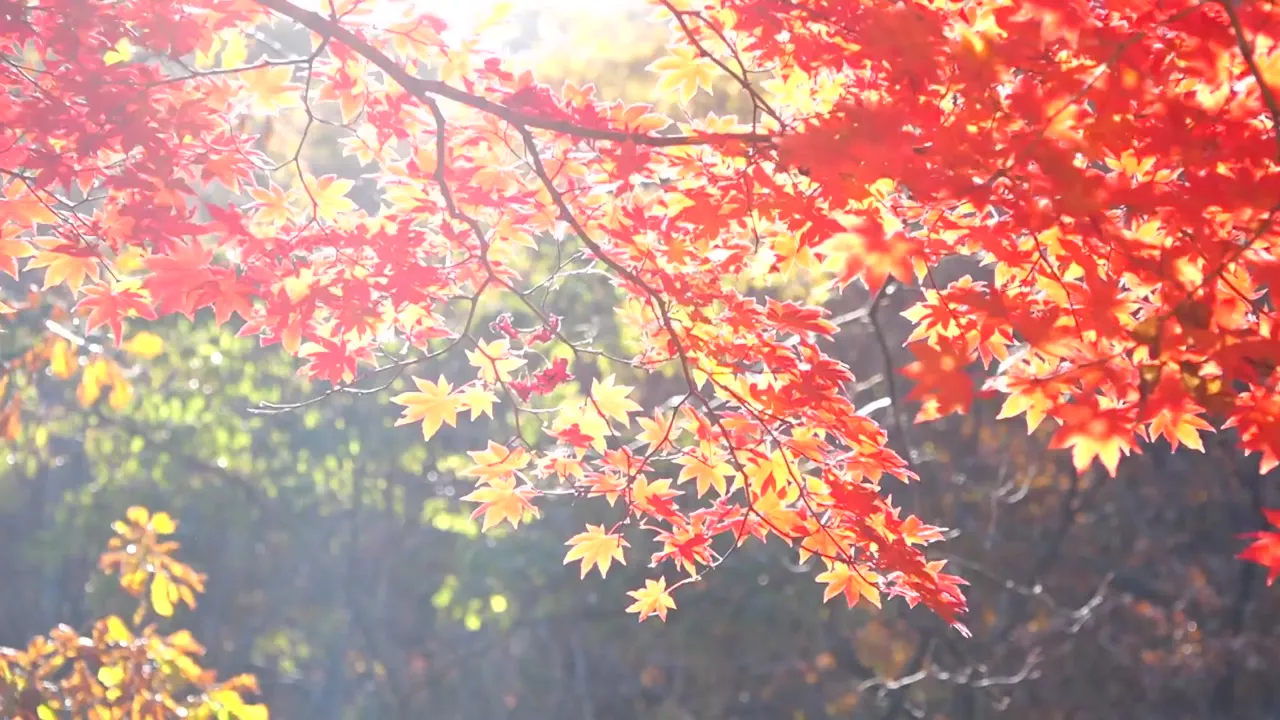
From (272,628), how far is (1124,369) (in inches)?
328

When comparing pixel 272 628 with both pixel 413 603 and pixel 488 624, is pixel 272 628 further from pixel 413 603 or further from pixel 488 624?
pixel 488 624

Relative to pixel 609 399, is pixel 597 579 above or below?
above

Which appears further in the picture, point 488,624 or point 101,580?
point 488,624

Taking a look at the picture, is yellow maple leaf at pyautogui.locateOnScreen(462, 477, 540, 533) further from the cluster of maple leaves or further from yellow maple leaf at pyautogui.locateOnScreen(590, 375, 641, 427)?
yellow maple leaf at pyautogui.locateOnScreen(590, 375, 641, 427)

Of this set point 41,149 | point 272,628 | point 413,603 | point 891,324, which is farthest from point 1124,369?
point 272,628

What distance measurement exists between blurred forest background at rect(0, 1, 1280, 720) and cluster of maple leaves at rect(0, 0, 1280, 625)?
421cm

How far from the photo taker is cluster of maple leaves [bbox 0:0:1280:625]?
178 centimetres

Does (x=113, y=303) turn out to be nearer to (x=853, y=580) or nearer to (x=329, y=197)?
(x=329, y=197)

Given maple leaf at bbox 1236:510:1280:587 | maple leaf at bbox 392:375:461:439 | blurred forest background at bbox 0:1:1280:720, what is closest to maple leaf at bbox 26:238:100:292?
maple leaf at bbox 392:375:461:439

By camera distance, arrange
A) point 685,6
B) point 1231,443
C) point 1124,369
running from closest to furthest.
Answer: point 1124,369 < point 685,6 < point 1231,443

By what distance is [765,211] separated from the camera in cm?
219

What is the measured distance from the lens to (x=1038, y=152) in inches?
69.5

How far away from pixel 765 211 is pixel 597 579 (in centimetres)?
581

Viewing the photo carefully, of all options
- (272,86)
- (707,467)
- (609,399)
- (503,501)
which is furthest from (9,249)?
(707,467)
